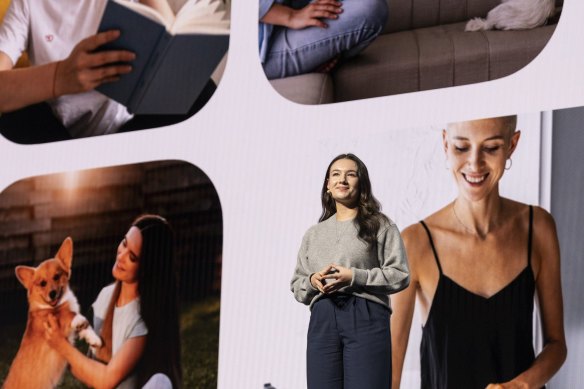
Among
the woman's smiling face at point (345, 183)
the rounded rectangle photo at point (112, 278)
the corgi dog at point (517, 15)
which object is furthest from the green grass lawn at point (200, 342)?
the corgi dog at point (517, 15)

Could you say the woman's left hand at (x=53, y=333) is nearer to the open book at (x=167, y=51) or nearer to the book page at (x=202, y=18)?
the open book at (x=167, y=51)

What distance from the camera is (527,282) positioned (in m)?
Answer: 1.89

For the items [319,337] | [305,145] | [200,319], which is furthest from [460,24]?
[200,319]

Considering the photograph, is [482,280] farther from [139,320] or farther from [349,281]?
[139,320]

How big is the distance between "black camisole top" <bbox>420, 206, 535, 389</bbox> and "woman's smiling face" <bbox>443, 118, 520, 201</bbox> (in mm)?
122

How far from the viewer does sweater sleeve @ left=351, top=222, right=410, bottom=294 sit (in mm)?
2031

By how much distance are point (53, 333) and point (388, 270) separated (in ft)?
3.53

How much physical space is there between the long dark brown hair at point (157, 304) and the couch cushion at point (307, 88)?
19.5 inches

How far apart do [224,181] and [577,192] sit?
938mm

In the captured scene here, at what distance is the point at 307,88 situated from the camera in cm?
233

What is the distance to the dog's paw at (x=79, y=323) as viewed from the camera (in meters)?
2.55

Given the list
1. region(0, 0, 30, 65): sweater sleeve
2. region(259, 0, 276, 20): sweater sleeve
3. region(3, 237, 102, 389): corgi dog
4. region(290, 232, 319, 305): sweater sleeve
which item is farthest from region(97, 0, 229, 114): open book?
region(290, 232, 319, 305): sweater sleeve

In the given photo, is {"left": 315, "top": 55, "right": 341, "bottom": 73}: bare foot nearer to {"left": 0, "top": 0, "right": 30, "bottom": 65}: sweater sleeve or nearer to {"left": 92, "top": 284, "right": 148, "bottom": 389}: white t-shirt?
{"left": 92, "top": 284, "right": 148, "bottom": 389}: white t-shirt

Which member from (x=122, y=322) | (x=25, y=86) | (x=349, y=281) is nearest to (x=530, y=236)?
(x=349, y=281)
